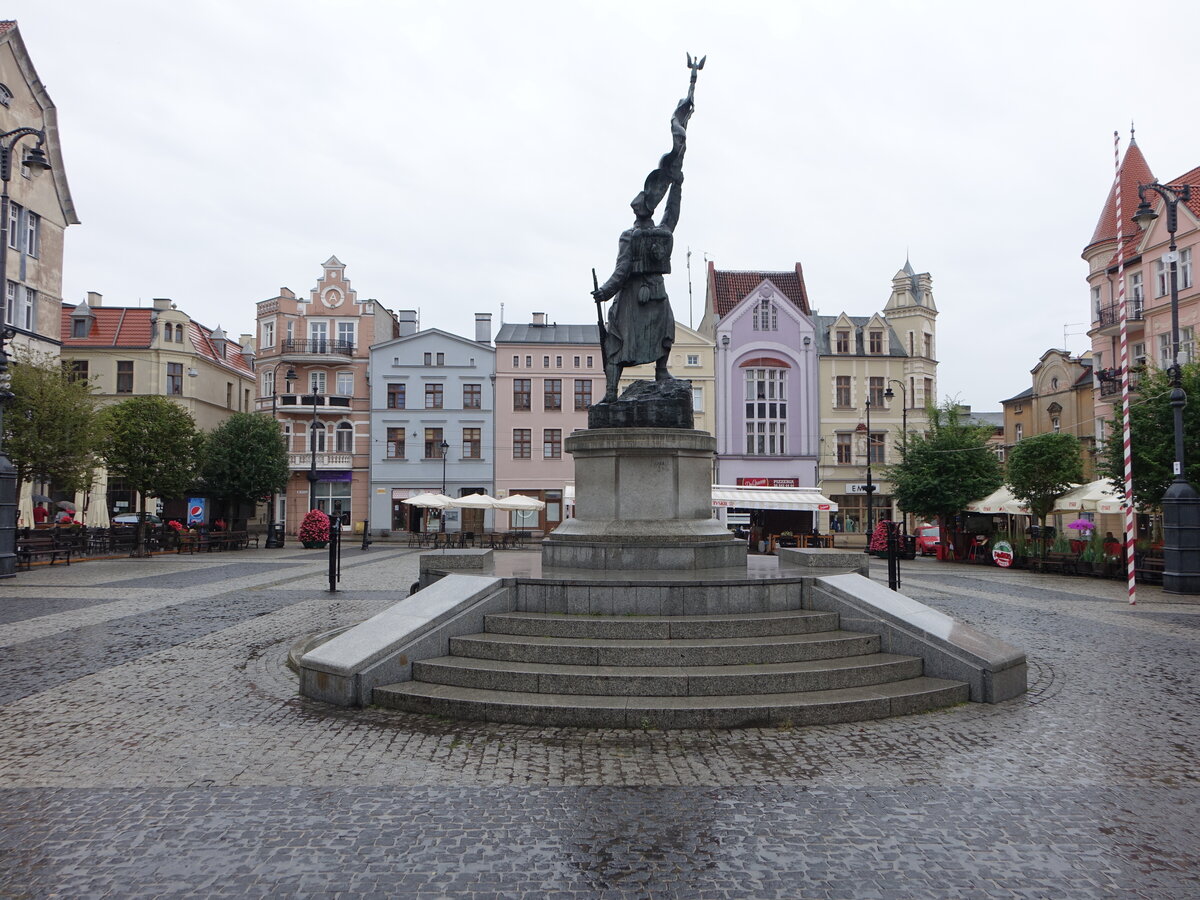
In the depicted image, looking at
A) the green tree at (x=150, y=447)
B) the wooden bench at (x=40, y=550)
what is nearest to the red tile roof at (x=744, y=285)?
the green tree at (x=150, y=447)

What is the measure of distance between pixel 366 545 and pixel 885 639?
101 ft

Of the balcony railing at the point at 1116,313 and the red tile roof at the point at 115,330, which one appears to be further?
the red tile roof at the point at 115,330

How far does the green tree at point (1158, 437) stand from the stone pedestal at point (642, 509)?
15.9m

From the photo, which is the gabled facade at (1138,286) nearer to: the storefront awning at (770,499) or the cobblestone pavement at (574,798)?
the storefront awning at (770,499)

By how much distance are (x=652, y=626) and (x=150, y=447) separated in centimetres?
2943

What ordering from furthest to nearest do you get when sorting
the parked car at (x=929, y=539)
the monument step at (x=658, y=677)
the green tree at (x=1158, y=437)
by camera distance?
the parked car at (x=929, y=539) → the green tree at (x=1158, y=437) → the monument step at (x=658, y=677)

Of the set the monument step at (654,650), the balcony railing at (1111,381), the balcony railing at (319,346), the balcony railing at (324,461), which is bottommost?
the monument step at (654,650)

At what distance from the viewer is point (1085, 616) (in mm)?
13914

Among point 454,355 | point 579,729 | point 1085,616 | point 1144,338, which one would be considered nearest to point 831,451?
point 1144,338

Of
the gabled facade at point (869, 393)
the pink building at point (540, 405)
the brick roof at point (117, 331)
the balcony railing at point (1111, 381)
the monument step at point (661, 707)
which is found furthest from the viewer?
the pink building at point (540, 405)

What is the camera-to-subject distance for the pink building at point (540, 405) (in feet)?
157

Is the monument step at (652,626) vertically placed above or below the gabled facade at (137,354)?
below

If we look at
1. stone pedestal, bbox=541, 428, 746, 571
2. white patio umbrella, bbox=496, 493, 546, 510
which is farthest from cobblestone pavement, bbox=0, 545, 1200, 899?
white patio umbrella, bbox=496, 493, 546, 510

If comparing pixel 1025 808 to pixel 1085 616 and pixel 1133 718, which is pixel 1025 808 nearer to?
pixel 1133 718
